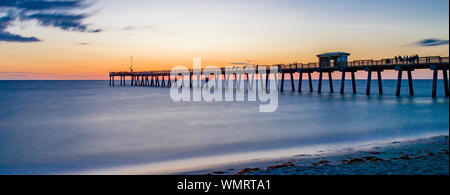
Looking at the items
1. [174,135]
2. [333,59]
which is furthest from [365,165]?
[333,59]

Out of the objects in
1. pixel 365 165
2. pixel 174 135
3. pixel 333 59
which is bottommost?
pixel 174 135

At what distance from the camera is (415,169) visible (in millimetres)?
5531

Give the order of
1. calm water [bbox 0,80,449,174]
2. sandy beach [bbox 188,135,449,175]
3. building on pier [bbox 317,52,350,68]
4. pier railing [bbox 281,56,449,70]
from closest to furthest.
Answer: sandy beach [bbox 188,135,449,175] → calm water [bbox 0,80,449,174] → pier railing [bbox 281,56,449,70] → building on pier [bbox 317,52,350,68]

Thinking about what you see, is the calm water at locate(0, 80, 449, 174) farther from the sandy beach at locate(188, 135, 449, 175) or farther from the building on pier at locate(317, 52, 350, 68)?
the building on pier at locate(317, 52, 350, 68)

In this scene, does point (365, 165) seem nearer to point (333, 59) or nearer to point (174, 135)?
point (174, 135)

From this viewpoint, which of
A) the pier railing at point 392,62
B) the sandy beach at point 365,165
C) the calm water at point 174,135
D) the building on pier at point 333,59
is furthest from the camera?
the building on pier at point 333,59

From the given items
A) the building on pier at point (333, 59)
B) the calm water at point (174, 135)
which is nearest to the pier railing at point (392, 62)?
the building on pier at point (333, 59)

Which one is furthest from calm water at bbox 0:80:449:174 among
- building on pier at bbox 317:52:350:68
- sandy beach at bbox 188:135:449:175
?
building on pier at bbox 317:52:350:68

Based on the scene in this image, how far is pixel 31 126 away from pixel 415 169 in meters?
16.2

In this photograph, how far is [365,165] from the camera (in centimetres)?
605

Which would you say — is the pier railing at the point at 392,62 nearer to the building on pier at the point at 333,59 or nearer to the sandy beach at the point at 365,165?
the building on pier at the point at 333,59

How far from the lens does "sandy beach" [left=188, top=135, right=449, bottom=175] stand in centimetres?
555

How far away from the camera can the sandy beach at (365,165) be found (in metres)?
5.55
